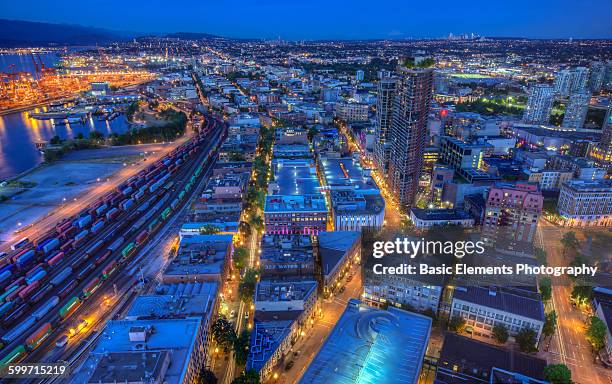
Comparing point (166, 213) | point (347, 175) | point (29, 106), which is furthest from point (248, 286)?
point (29, 106)

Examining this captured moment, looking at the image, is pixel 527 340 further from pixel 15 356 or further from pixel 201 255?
pixel 15 356

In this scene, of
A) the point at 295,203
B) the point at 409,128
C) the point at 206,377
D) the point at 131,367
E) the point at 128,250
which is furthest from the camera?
the point at 409,128

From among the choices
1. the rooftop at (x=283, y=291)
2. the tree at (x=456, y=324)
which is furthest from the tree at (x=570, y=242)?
the rooftop at (x=283, y=291)

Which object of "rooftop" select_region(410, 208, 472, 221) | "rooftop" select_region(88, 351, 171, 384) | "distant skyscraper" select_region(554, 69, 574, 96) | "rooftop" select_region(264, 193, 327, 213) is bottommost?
"rooftop" select_region(410, 208, 472, 221)

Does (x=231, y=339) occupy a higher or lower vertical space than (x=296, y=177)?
lower

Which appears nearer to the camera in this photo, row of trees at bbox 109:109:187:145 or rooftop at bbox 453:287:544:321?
rooftop at bbox 453:287:544:321

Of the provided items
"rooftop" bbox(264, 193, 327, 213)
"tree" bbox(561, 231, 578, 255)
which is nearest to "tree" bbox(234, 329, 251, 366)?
"rooftop" bbox(264, 193, 327, 213)

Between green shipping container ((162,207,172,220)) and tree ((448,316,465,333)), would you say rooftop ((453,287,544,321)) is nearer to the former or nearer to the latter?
tree ((448,316,465,333))
